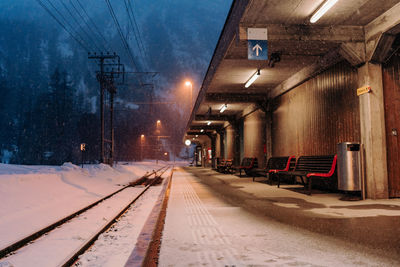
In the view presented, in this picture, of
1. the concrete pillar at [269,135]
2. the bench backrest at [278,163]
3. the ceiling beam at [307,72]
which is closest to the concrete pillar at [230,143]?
the concrete pillar at [269,135]

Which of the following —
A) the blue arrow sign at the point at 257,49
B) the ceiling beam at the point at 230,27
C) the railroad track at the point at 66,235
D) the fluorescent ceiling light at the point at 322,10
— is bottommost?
the railroad track at the point at 66,235

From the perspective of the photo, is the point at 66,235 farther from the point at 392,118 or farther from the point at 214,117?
the point at 214,117

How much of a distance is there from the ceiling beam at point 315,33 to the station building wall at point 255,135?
9738 millimetres

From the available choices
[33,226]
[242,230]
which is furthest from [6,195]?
[242,230]

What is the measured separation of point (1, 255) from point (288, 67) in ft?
34.6

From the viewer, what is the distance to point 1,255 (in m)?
3.85

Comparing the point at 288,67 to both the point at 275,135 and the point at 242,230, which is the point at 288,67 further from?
the point at 242,230

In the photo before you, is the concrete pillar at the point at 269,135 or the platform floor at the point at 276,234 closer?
the platform floor at the point at 276,234

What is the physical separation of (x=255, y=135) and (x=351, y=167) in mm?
11799

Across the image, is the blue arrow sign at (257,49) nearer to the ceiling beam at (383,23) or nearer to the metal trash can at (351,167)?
the ceiling beam at (383,23)

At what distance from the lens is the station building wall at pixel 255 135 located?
59.6 feet

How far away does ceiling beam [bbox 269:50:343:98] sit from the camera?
937cm

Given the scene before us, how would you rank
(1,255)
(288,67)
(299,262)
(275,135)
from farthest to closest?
(275,135) → (288,67) → (1,255) → (299,262)

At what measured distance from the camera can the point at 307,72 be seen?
11.4m
